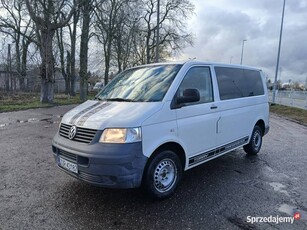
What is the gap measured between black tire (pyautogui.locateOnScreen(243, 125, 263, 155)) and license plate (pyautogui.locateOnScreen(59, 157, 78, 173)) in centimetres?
429

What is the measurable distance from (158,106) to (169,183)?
3.96ft

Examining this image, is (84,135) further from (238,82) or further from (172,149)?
(238,82)

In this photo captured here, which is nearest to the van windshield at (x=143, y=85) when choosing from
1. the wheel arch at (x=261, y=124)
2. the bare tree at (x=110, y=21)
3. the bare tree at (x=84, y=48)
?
the wheel arch at (x=261, y=124)

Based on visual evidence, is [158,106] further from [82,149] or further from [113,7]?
[113,7]

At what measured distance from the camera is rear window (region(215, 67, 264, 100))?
4.91 m

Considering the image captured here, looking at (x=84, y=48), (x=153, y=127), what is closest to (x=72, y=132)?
(x=153, y=127)

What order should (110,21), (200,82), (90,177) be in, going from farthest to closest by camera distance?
(110,21) → (200,82) → (90,177)

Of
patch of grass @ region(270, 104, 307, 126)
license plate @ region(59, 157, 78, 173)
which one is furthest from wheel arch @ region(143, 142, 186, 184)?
patch of grass @ region(270, 104, 307, 126)

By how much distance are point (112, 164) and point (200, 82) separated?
2.19 meters

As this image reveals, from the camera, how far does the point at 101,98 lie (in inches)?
179

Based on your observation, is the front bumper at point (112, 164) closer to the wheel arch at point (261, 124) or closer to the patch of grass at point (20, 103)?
the wheel arch at point (261, 124)

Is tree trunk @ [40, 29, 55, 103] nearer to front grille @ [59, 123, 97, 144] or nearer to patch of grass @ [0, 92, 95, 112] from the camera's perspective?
patch of grass @ [0, 92, 95, 112]

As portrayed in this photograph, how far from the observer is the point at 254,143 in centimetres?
627

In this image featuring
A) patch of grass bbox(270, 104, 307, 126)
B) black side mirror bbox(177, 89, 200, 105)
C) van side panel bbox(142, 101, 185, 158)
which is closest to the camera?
van side panel bbox(142, 101, 185, 158)
